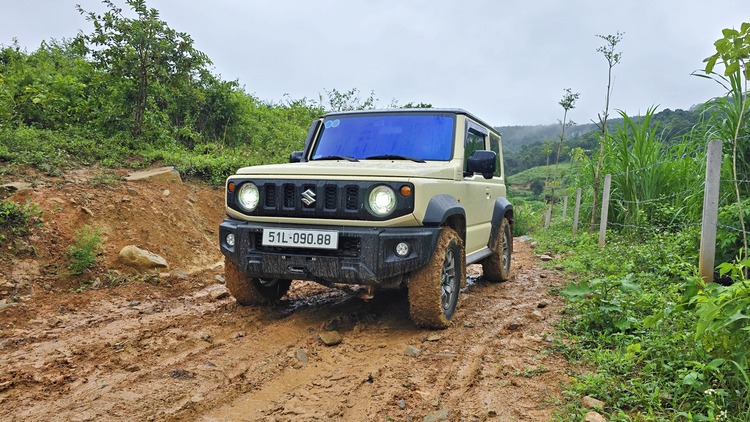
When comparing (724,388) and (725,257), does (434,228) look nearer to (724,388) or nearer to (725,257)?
(724,388)

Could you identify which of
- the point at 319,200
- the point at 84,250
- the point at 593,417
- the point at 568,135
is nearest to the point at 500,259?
the point at 319,200

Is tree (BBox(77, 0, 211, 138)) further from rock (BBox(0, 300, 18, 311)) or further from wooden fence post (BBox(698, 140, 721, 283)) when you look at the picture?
wooden fence post (BBox(698, 140, 721, 283))

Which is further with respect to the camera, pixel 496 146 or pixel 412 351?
pixel 496 146

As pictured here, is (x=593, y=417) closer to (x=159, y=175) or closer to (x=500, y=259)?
(x=500, y=259)

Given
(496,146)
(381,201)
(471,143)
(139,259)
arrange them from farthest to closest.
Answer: (496,146), (139,259), (471,143), (381,201)

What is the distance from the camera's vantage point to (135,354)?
3.07 m

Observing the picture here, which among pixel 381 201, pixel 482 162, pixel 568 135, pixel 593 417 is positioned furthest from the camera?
pixel 568 135

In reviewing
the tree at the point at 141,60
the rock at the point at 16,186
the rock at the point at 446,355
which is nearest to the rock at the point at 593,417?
the rock at the point at 446,355

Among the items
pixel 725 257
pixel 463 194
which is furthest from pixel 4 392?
pixel 725 257

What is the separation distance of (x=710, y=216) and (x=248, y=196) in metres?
3.29

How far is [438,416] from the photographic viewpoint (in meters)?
2.28

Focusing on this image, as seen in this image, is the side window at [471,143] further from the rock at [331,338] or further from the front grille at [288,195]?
the rock at [331,338]

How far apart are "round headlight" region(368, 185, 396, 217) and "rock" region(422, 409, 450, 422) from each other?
139cm

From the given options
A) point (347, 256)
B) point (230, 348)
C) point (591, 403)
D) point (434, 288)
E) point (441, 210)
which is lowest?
point (230, 348)
